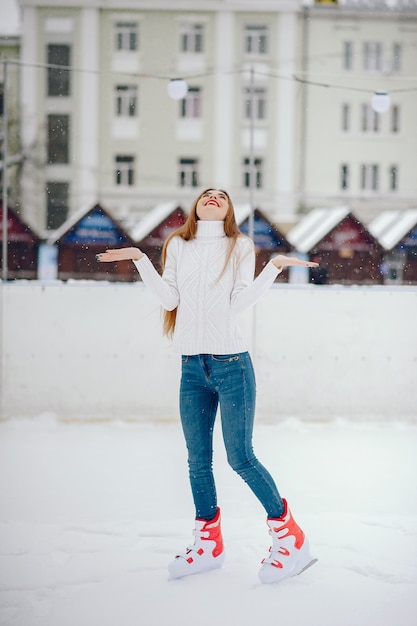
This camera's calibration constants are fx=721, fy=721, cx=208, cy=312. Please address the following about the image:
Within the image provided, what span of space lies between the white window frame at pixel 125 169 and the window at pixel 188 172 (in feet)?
3.52

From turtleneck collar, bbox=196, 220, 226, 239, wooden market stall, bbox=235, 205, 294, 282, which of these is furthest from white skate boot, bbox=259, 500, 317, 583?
wooden market stall, bbox=235, 205, 294, 282

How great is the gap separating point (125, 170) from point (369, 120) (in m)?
5.77

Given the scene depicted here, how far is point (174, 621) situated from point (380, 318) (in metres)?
2.88

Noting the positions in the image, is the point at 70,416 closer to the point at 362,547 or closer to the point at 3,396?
the point at 3,396

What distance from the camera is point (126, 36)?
15.7 meters

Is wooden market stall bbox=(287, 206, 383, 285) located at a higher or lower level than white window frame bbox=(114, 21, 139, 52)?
lower

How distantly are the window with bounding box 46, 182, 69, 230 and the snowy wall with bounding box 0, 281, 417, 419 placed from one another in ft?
37.3

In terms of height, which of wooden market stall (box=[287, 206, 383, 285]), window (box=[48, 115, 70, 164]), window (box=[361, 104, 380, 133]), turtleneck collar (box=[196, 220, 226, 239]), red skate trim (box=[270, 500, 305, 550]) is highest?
window (box=[361, 104, 380, 133])

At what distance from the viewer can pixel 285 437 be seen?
3.88 m

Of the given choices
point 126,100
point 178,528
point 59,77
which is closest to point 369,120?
point 126,100

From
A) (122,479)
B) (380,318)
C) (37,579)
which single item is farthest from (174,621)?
(380,318)

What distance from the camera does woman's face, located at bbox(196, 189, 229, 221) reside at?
2031mm

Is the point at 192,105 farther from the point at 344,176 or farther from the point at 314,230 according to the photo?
the point at 314,230

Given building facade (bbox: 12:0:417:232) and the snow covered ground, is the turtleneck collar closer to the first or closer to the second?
the snow covered ground
